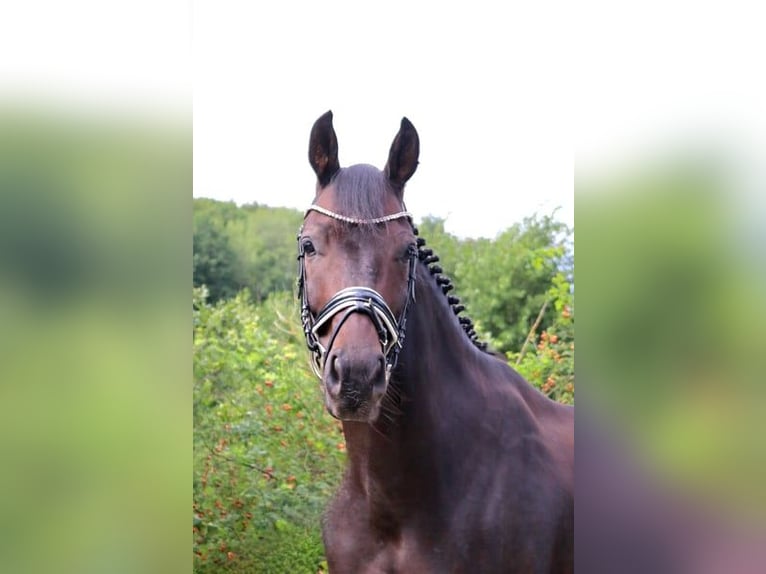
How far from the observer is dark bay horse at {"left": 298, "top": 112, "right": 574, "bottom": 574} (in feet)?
8.39

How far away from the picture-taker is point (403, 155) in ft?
9.50

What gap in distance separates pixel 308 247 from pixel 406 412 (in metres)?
0.70

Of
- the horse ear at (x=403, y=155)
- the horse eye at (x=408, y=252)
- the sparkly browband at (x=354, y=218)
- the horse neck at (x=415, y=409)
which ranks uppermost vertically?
the horse ear at (x=403, y=155)

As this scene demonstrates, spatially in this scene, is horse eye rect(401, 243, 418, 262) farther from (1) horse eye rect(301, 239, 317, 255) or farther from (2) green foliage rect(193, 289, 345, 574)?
(2) green foliage rect(193, 289, 345, 574)

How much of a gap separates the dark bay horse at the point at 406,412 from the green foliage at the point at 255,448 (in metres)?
2.06
